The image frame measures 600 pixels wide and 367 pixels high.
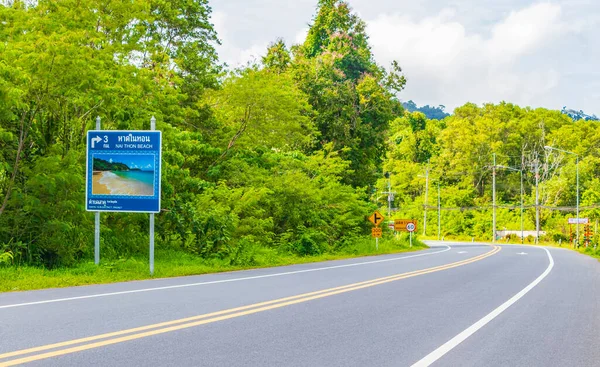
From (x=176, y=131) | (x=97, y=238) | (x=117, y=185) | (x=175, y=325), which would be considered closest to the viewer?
(x=175, y=325)

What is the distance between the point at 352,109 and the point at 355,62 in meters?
5.09

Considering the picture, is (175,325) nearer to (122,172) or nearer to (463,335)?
(463,335)

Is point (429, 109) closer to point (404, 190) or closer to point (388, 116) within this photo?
point (404, 190)

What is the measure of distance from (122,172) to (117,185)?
35cm

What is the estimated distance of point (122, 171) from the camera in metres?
17.3

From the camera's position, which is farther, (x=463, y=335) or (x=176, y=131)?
(x=176, y=131)

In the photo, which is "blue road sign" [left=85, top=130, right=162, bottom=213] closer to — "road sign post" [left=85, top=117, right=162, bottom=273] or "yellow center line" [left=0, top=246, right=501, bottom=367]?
"road sign post" [left=85, top=117, right=162, bottom=273]

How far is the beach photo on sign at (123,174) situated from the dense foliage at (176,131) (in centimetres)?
26

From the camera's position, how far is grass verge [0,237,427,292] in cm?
1395

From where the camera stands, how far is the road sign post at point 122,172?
17.1m

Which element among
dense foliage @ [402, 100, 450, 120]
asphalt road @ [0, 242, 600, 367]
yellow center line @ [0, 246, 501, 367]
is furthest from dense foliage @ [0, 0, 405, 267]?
dense foliage @ [402, 100, 450, 120]

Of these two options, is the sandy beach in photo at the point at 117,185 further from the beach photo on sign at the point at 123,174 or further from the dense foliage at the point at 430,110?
the dense foliage at the point at 430,110

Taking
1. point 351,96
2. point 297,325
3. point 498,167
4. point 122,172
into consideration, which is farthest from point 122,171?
point 498,167

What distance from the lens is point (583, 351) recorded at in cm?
769
